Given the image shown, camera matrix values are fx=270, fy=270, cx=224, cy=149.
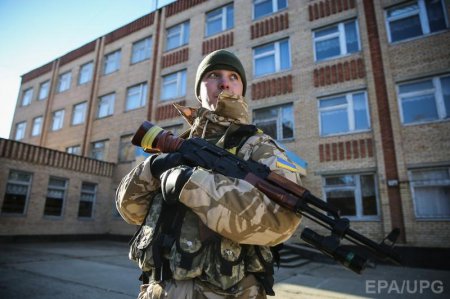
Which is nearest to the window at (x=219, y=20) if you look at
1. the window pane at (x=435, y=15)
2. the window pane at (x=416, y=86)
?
the window pane at (x=435, y=15)

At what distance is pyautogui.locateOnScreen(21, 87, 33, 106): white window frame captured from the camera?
2236 centimetres

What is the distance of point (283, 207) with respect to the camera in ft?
4.05

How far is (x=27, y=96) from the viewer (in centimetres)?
2277

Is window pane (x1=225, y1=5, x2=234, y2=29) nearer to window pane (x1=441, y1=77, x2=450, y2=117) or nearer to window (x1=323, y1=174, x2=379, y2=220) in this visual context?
window (x1=323, y1=174, x2=379, y2=220)

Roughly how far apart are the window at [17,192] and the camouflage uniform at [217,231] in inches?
506

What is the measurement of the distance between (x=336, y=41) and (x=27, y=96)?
24223mm

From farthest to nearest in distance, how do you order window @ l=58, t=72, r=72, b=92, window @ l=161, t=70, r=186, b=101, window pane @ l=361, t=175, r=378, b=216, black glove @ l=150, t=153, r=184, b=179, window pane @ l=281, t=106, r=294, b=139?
window @ l=58, t=72, r=72, b=92
window @ l=161, t=70, r=186, b=101
window pane @ l=281, t=106, r=294, b=139
window pane @ l=361, t=175, r=378, b=216
black glove @ l=150, t=153, r=184, b=179

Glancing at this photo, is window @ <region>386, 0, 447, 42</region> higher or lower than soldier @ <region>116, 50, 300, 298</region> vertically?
higher

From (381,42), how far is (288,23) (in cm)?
396

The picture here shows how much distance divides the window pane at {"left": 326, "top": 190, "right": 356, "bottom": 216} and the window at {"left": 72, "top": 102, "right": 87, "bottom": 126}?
52.2 feet

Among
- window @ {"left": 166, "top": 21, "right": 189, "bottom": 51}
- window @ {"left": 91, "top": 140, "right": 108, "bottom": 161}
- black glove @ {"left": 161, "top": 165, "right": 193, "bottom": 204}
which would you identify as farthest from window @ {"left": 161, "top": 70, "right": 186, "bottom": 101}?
black glove @ {"left": 161, "top": 165, "right": 193, "bottom": 204}

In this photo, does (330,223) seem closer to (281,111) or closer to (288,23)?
(281,111)

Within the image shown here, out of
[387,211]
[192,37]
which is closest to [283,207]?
[387,211]

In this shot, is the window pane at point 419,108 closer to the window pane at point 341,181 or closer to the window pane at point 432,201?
the window pane at point 432,201
